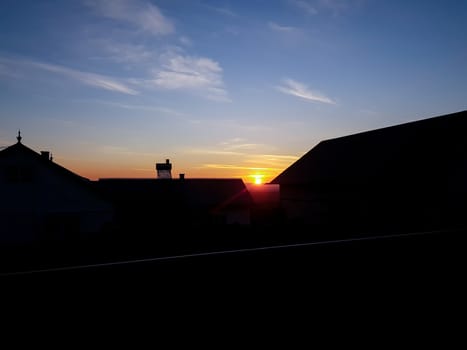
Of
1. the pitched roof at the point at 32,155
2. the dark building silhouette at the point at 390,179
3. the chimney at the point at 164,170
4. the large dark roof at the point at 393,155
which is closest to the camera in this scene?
the dark building silhouette at the point at 390,179

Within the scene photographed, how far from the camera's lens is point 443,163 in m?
16.5

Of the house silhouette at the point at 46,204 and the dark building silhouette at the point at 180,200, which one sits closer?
the house silhouette at the point at 46,204

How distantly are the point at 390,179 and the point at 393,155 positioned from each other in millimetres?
2421

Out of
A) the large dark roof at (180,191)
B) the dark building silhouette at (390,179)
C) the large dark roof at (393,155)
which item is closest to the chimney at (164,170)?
the large dark roof at (180,191)

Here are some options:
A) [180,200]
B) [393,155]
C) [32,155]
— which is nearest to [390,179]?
[393,155]

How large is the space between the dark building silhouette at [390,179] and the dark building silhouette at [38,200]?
13.8m

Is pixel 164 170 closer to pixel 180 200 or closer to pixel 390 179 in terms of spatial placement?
pixel 180 200

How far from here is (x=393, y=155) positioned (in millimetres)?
19219

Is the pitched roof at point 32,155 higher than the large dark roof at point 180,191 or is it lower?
higher

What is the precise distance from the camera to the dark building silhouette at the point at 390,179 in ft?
53.4

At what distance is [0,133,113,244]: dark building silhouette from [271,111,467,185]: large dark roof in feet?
51.1

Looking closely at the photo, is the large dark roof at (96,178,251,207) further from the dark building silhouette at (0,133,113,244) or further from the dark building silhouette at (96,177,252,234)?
the dark building silhouette at (0,133,113,244)

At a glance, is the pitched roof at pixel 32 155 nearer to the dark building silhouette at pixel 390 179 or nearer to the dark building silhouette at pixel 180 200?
the dark building silhouette at pixel 180 200

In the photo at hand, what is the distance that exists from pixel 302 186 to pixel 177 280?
22534 mm
